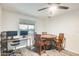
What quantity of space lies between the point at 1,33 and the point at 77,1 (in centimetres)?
172

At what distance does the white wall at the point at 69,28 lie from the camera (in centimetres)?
210

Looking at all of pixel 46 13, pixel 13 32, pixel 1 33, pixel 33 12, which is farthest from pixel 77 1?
pixel 1 33

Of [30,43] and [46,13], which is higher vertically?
[46,13]

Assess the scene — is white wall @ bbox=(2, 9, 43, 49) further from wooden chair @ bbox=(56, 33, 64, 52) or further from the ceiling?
wooden chair @ bbox=(56, 33, 64, 52)

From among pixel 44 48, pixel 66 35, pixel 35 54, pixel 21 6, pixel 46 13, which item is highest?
pixel 21 6

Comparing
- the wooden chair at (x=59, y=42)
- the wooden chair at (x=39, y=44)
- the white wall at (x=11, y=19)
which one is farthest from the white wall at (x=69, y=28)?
the white wall at (x=11, y=19)

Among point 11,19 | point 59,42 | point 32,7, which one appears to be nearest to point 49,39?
point 59,42

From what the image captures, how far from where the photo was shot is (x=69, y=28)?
83.6 inches

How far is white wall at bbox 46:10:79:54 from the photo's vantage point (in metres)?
2.10

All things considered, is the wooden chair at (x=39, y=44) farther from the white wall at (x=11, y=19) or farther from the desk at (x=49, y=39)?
the white wall at (x=11, y=19)

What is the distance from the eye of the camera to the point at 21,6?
210cm

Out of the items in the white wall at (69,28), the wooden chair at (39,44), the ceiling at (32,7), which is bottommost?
the wooden chair at (39,44)

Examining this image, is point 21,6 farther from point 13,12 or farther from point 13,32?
point 13,32

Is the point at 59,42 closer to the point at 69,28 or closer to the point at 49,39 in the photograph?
the point at 49,39
